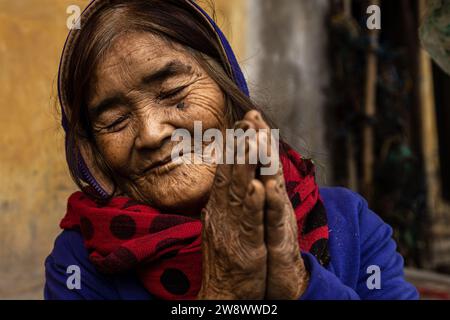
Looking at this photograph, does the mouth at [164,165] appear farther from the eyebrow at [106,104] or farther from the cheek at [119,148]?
the eyebrow at [106,104]

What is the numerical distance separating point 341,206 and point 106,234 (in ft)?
2.22

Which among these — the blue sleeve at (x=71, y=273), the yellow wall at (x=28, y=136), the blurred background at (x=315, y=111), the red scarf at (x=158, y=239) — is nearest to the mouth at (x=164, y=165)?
the red scarf at (x=158, y=239)

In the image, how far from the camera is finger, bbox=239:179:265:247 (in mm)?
1215

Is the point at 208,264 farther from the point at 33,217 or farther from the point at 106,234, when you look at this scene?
the point at 33,217

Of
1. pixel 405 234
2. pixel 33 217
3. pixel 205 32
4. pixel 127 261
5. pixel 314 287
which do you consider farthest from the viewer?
pixel 405 234

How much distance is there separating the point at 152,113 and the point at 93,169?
0.30 meters

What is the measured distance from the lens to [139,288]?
1645 millimetres

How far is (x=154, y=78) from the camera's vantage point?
5.48ft

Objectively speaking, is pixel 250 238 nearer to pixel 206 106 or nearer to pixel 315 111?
pixel 206 106

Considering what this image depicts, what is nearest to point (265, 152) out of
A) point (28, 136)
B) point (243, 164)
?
point (243, 164)

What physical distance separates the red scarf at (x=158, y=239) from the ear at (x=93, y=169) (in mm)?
77

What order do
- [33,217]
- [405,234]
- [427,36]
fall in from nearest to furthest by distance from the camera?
[427,36]
[33,217]
[405,234]

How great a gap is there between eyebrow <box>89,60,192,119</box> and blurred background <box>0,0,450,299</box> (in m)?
2.07

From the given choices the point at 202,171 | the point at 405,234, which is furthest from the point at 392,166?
the point at 202,171
